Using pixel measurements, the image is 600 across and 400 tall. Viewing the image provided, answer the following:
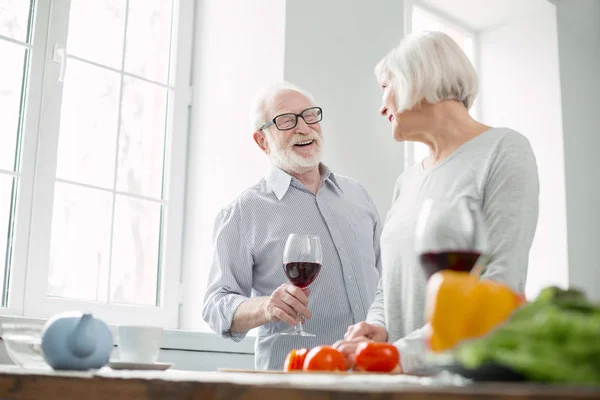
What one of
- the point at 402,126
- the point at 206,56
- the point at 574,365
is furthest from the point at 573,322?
the point at 206,56

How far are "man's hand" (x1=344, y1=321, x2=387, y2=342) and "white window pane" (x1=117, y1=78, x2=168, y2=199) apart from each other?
1841 mm

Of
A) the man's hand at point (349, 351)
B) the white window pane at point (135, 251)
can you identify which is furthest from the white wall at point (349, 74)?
the man's hand at point (349, 351)

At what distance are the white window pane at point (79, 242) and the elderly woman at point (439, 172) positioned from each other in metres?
1.52

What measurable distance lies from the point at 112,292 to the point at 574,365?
8.83ft

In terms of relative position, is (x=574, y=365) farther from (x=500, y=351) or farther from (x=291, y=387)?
(x=291, y=387)

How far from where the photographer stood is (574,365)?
530 millimetres

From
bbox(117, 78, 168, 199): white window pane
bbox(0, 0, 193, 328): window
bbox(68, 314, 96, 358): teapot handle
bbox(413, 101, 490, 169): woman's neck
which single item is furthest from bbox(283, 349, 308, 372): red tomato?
bbox(117, 78, 168, 199): white window pane

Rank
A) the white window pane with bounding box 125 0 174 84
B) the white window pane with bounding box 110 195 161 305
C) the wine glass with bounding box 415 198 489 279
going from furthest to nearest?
the white window pane with bounding box 125 0 174 84
the white window pane with bounding box 110 195 161 305
the wine glass with bounding box 415 198 489 279

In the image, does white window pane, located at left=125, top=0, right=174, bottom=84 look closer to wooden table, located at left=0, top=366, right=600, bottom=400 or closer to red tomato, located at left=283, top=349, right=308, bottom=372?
red tomato, located at left=283, top=349, right=308, bottom=372

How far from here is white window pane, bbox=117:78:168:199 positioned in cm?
316

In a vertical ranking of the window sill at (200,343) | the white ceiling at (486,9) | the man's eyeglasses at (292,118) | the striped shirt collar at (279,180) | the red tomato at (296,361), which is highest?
the white ceiling at (486,9)

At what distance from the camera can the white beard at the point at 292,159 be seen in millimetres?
2404

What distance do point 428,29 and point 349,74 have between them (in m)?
1.14

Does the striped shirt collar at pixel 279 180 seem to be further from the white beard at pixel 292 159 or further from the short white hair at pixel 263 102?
the short white hair at pixel 263 102
